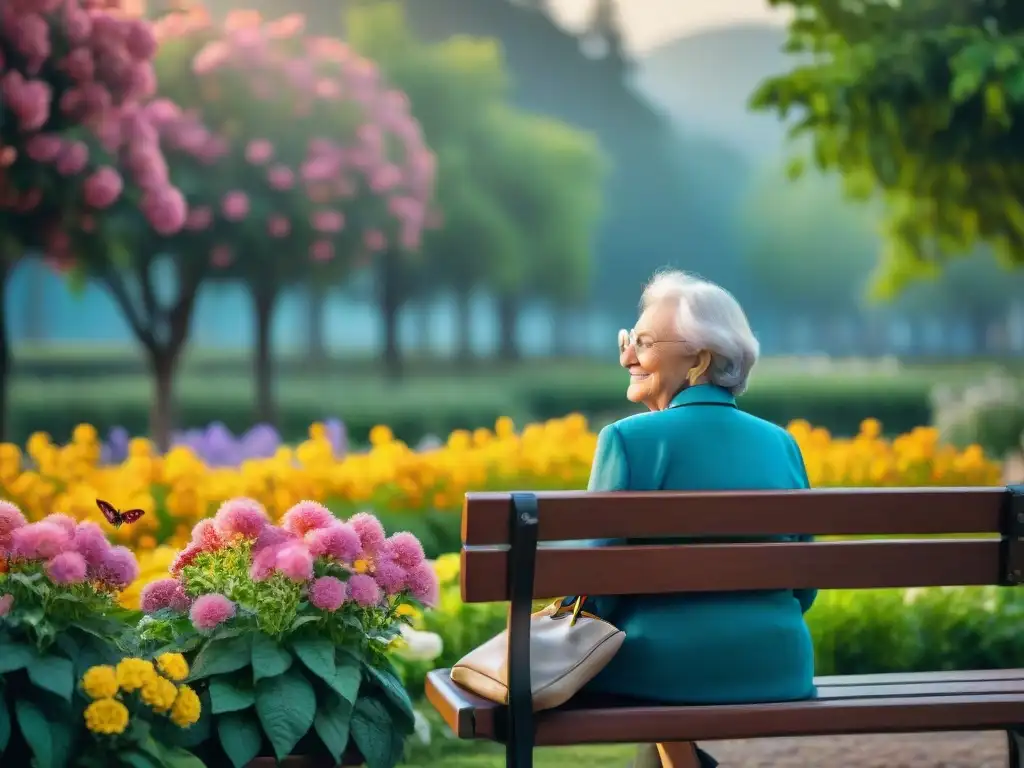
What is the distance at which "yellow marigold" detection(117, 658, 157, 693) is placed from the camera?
104 inches

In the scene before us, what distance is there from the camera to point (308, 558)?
2.80m

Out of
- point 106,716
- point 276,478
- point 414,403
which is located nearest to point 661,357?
point 106,716

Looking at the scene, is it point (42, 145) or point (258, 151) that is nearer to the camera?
point (42, 145)

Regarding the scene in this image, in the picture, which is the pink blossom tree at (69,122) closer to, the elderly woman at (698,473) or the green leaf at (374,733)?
the elderly woman at (698,473)

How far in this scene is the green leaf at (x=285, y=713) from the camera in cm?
274

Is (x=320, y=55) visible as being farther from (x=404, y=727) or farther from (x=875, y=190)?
(x=404, y=727)

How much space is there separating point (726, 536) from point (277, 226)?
8.85 m

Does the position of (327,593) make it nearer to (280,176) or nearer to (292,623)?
(292,623)

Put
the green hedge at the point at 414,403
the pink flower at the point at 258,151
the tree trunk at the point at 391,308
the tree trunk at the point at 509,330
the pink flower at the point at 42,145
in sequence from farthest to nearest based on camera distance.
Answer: the tree trunk at the point at 509,330
the tree trunk at the point at 391,308
the green hedge at the point at 414,403
the pink flower at the point at 258,151
the pink flower at the point at 42,145

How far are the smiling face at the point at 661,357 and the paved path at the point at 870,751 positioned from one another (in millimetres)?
1656

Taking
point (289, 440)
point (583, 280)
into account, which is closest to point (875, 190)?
point (289, 440)

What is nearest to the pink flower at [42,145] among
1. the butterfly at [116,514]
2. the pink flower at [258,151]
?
the pink flower at [258,151]

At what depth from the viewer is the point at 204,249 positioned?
449 inches

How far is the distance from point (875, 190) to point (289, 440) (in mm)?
9776
